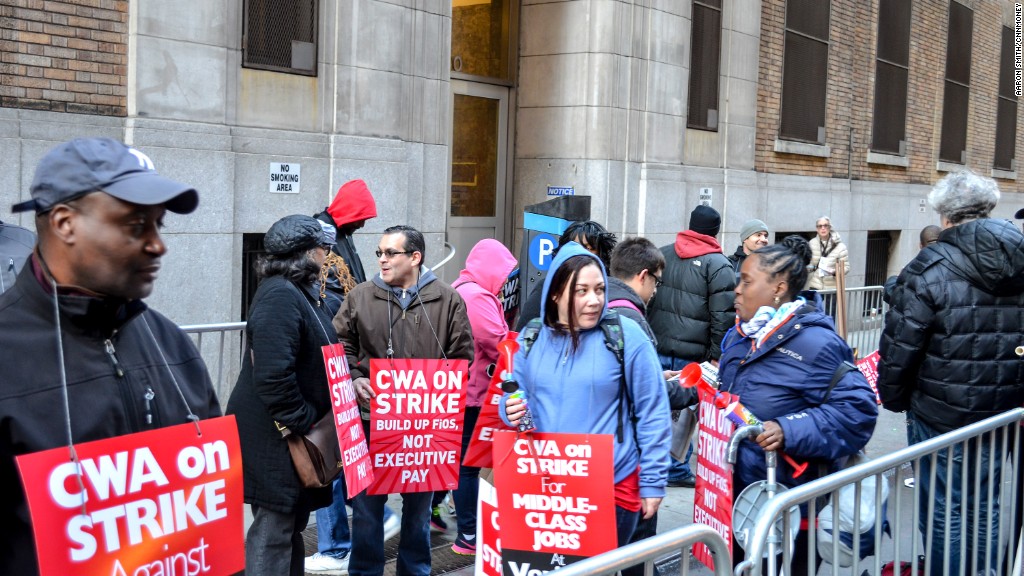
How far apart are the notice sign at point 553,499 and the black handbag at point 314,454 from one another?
0.95 meters

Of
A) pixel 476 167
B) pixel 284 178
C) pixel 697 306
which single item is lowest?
pixel 697 306

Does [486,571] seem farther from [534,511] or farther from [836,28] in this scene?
[836,28]

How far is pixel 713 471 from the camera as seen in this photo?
4441mm

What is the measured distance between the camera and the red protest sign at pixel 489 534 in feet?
13.7

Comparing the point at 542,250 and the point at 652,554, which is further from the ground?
the point at 542,250

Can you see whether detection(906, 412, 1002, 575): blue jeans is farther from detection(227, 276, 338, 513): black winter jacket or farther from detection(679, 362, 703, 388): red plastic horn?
detection(227, 276, 338, 513): black winter jacket

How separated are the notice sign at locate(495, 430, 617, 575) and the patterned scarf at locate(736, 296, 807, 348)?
2.90ft

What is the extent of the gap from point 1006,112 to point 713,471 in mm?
24412

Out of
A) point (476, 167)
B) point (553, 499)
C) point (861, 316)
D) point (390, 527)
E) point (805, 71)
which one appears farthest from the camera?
point (805, 71)

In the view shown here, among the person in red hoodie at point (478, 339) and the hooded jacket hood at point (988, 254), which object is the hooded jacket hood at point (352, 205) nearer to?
the person in red hoodie at point (478, 339)

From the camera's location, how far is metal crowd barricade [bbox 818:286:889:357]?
1240 centimetres

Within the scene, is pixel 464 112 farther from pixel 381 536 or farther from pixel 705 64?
pixel 381 536

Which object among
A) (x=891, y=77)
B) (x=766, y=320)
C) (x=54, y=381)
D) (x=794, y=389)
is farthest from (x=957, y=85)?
(x=54, y=381)

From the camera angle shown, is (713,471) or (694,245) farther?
(694,245)
